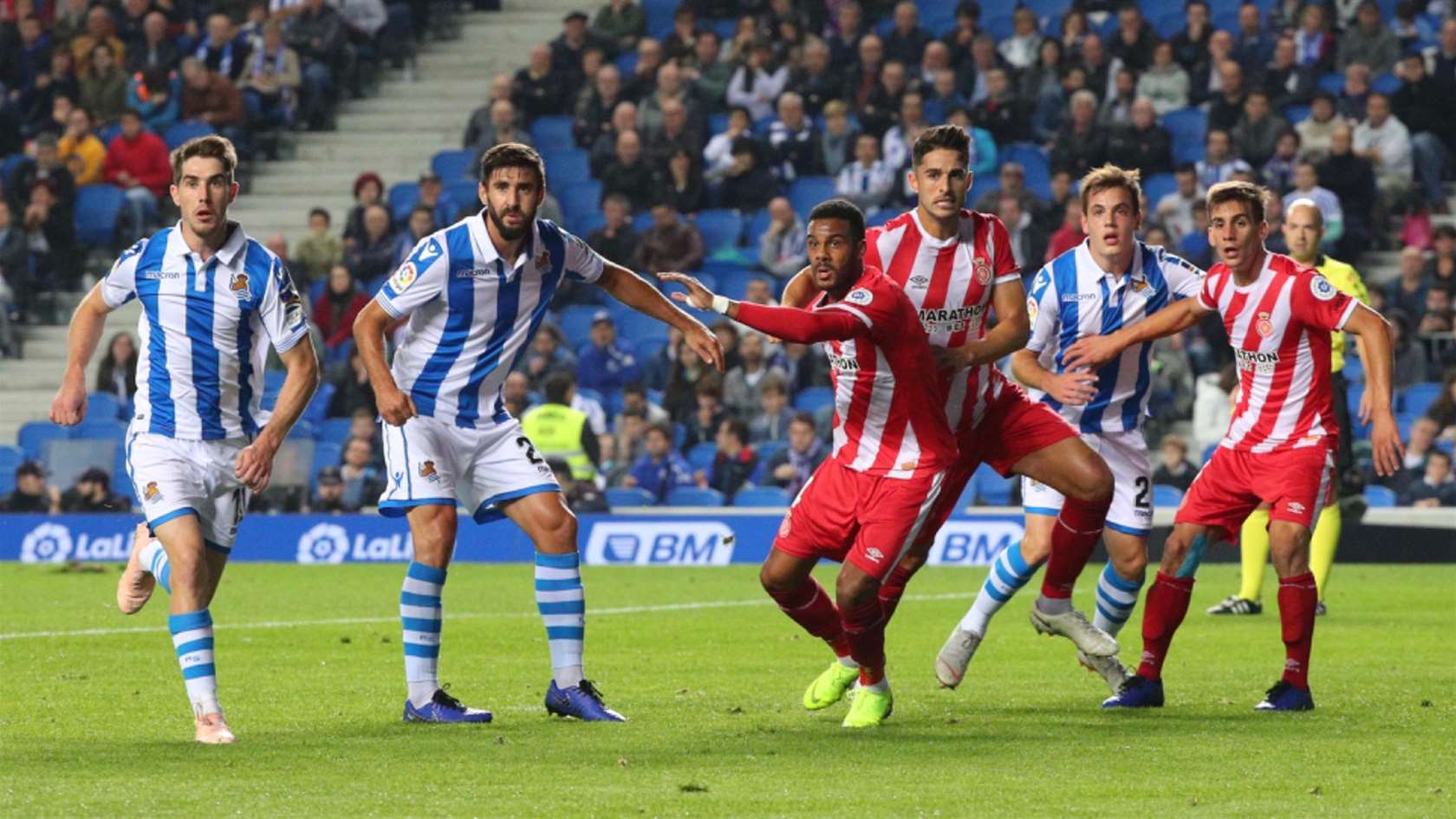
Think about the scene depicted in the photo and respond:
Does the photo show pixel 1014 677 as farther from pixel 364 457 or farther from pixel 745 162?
pixel 745 162

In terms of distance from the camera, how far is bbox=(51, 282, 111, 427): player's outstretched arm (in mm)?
8375

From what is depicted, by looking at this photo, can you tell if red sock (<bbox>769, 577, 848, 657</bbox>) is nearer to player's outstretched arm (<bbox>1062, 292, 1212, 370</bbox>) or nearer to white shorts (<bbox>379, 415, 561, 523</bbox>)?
white shorts (<bbox>379, 415, 561, 523</bbox>)

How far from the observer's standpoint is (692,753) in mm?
7840

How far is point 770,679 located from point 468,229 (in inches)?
110

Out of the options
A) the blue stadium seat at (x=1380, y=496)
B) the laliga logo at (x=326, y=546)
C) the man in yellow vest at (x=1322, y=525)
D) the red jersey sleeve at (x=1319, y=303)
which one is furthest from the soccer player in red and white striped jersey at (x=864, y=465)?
the laliga logo at (x=326, y=546)

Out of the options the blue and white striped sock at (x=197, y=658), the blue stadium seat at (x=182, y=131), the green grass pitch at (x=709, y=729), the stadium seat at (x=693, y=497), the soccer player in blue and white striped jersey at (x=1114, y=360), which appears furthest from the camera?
the blue stadium seat at (x=182, y=131)

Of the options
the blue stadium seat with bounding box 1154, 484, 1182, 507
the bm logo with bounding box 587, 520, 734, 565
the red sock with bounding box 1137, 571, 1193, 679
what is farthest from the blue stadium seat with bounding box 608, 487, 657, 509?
the red sock with bounding box 1137, 571, 1193, 679

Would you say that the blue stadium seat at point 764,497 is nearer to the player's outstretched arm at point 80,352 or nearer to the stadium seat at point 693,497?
the stadium seat at point 693,497

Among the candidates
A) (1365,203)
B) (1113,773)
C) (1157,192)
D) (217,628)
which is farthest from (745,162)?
(1113,773)

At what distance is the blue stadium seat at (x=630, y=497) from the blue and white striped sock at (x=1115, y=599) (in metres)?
10.8

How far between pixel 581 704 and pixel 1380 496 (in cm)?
1270

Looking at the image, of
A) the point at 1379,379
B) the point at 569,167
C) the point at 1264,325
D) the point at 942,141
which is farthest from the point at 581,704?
the point at 569,167

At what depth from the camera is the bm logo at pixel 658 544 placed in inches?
778

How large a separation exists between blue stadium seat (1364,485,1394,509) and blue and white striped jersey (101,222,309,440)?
13.4 meters
